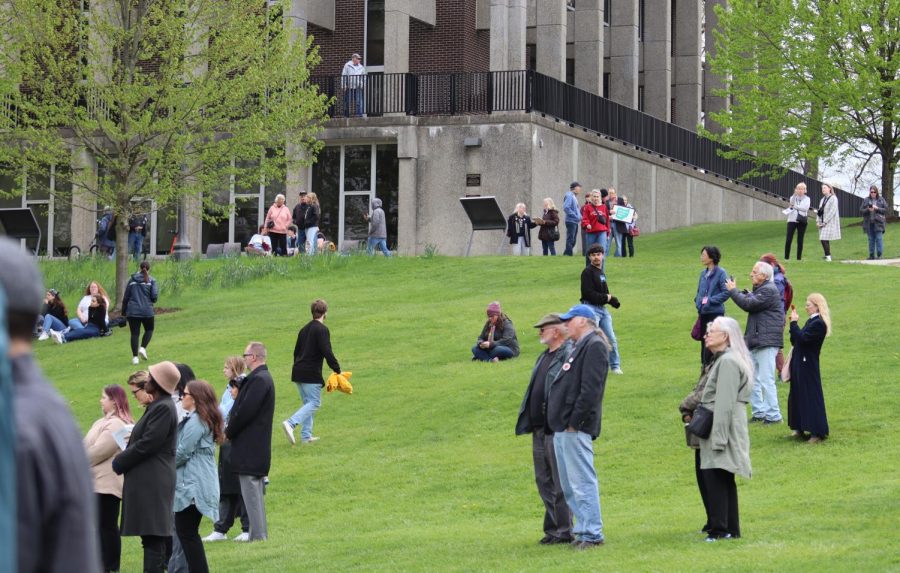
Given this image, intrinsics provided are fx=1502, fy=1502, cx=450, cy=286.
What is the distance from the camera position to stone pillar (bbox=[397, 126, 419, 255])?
132ft

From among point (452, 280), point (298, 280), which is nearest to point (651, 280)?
point (452, 280)

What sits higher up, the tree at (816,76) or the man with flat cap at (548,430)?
the tree at (816,76)

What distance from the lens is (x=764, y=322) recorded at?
16.2 meters

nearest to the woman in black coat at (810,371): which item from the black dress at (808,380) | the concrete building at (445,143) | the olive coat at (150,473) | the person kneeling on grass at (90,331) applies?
the black dress at (808,380)

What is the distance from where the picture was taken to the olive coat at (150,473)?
402 inches

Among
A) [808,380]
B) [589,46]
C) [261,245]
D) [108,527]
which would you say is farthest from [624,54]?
[108,527]

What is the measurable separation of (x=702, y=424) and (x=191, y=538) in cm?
376

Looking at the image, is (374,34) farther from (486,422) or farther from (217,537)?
(217,537)

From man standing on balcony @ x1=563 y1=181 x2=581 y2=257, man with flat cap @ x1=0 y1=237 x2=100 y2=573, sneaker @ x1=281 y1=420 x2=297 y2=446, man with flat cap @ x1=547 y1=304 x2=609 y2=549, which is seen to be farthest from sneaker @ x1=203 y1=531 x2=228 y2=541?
man standing on balcony @ x1=563 y1=181 x2=581 y2=257

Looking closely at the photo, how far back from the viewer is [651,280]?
2844cm

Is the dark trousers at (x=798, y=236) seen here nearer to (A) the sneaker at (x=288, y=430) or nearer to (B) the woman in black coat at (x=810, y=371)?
(B) the woman in black coat at (x=810, y=371)

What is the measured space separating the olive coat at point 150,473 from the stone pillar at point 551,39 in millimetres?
34941

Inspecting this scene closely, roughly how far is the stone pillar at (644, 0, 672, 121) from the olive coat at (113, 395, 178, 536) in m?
45.0

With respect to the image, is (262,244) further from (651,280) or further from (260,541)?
(260,541)
